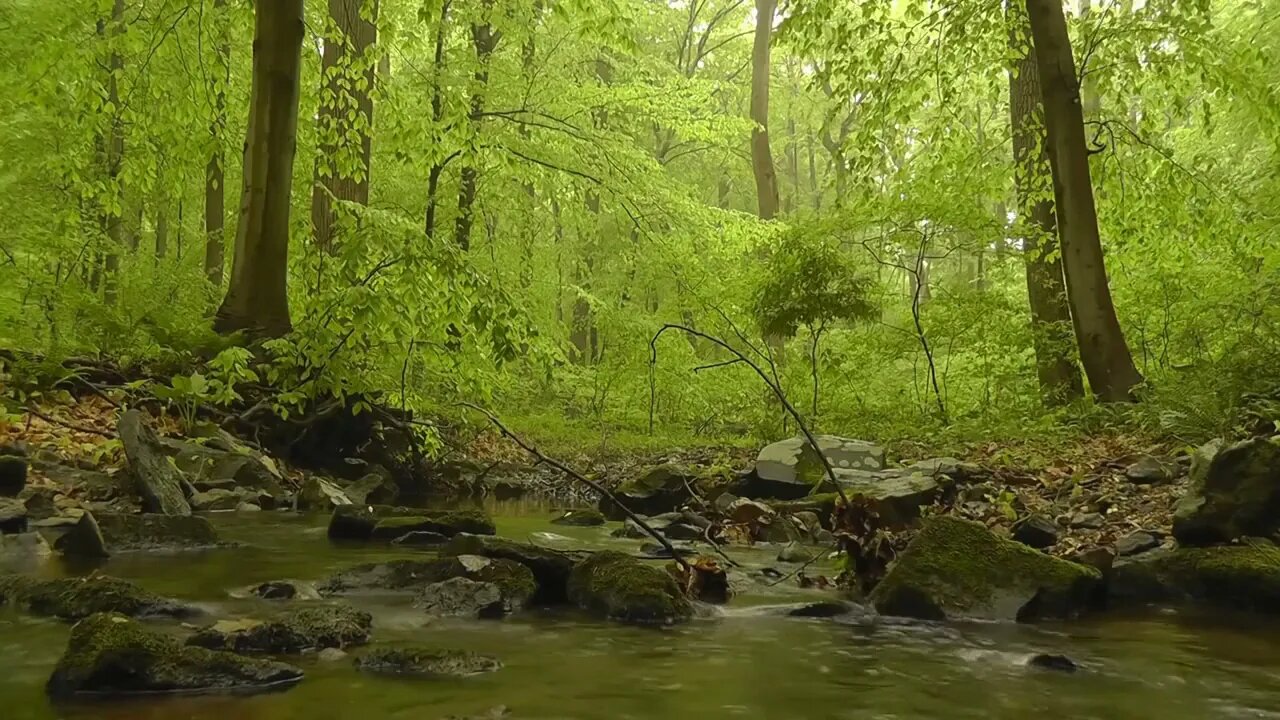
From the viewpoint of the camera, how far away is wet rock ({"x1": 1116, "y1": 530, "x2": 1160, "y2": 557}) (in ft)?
17.3

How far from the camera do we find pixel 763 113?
19438 millimetres

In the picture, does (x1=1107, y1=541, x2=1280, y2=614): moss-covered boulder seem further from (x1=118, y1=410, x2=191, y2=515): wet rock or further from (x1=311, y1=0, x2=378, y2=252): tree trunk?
(x1=311, y1=0, x2=378, y2=252): tree trunk

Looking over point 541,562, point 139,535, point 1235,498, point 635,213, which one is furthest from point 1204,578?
point 635,213

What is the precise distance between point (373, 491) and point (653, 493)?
9.53ft

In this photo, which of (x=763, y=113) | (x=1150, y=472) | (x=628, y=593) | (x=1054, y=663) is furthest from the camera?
(x=763, y=113)

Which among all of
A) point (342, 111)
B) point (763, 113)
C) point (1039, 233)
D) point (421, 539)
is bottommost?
point (421, 539)

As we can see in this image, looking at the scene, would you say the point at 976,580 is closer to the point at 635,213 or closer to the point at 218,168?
the point at 635,213

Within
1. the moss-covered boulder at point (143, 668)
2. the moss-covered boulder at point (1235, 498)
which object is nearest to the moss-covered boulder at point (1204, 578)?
the moss-covered boulder at point (1235, 498)

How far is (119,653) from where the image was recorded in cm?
285

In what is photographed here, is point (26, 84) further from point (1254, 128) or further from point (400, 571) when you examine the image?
point (1254, 128)

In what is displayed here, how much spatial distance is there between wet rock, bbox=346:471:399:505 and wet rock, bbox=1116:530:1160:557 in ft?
21.2

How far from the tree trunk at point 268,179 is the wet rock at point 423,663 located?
6.45m

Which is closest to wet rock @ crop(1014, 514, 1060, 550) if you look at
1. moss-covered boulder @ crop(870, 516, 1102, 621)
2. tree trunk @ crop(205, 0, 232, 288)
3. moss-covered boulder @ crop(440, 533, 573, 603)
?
moss-covered boulder @ crop(870, 516, 1102, 621)

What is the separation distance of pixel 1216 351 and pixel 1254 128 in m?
3.40
